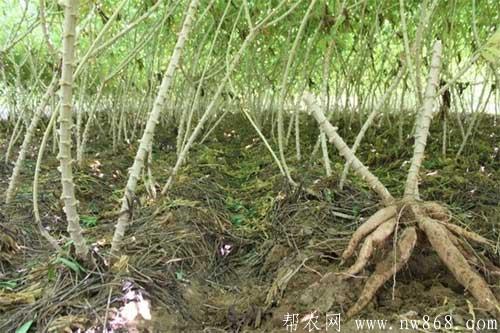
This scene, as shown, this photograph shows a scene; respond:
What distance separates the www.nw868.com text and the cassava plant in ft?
0.18

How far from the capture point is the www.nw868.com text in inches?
59.6

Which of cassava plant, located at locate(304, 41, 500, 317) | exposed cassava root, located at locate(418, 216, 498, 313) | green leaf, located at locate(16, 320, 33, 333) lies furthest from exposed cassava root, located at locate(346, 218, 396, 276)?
green leaf, located at locate(16, 320, 33, 333)

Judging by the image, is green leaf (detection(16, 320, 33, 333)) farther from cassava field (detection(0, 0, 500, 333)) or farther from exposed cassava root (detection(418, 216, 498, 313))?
exposed cassava root (detection(418, 216, 498, 313))

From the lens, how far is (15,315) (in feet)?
5.81

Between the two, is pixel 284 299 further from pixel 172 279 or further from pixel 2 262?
pixel 2 262

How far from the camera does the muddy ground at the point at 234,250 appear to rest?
1.73 meters

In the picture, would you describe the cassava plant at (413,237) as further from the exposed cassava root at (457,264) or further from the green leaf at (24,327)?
the green leaf at (24,327)

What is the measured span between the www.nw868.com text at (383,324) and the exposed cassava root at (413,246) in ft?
0.19

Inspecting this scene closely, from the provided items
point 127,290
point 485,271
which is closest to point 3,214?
point 127,290

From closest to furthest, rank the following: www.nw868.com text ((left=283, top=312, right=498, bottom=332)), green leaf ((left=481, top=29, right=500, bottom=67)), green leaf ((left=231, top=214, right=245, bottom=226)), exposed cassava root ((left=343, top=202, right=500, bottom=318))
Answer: www.nw868.com text ((left=283, top=312, right=498, bottom=332)) → exposed cassava root ((left=343, top=202, right=500, bottom=318)) → green leaf ((left=481, top=29, right=500, bottom=67)) → green leaf ((left=231, top=214, right=245, bottom=226))

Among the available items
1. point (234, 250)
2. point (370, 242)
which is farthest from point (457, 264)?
point (234, 250)

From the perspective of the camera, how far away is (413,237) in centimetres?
178

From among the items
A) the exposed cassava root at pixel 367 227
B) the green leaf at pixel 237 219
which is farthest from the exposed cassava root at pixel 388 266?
the green leaf at pixel 237 219

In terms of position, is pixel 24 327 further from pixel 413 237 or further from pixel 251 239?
pixel 413 237
